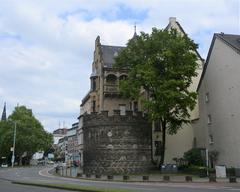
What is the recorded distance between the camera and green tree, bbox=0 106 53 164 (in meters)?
115

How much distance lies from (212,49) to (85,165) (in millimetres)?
23869

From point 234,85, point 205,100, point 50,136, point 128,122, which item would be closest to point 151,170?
point 128,122

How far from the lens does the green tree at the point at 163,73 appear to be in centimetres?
5503

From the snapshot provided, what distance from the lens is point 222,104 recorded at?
55.0 meters

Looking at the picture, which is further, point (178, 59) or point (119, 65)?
point (119, 65)

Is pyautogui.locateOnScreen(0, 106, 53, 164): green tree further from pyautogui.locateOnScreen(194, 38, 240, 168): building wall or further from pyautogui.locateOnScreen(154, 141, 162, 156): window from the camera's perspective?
pyautogui.locateOnScreen(194, 38, 240, 168): building wall

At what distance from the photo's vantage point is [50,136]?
127062mm

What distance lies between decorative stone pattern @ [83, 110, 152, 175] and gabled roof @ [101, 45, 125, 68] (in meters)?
13.4

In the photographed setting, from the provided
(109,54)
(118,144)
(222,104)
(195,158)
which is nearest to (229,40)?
(222,104)

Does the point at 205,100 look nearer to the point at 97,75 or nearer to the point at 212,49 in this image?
the point at 212,49

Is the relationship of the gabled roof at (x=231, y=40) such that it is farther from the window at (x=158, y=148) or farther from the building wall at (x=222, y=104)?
the window at (x=158, y=148)

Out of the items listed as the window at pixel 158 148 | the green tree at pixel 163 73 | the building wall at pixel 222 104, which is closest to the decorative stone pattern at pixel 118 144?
the green tree at pixel 163 73

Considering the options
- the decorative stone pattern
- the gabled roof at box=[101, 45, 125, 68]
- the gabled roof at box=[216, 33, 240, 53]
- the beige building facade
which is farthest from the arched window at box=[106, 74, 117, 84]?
the gabled roof at box=[216, 33, 240, 53]

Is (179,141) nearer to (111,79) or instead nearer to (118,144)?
(118,144)
